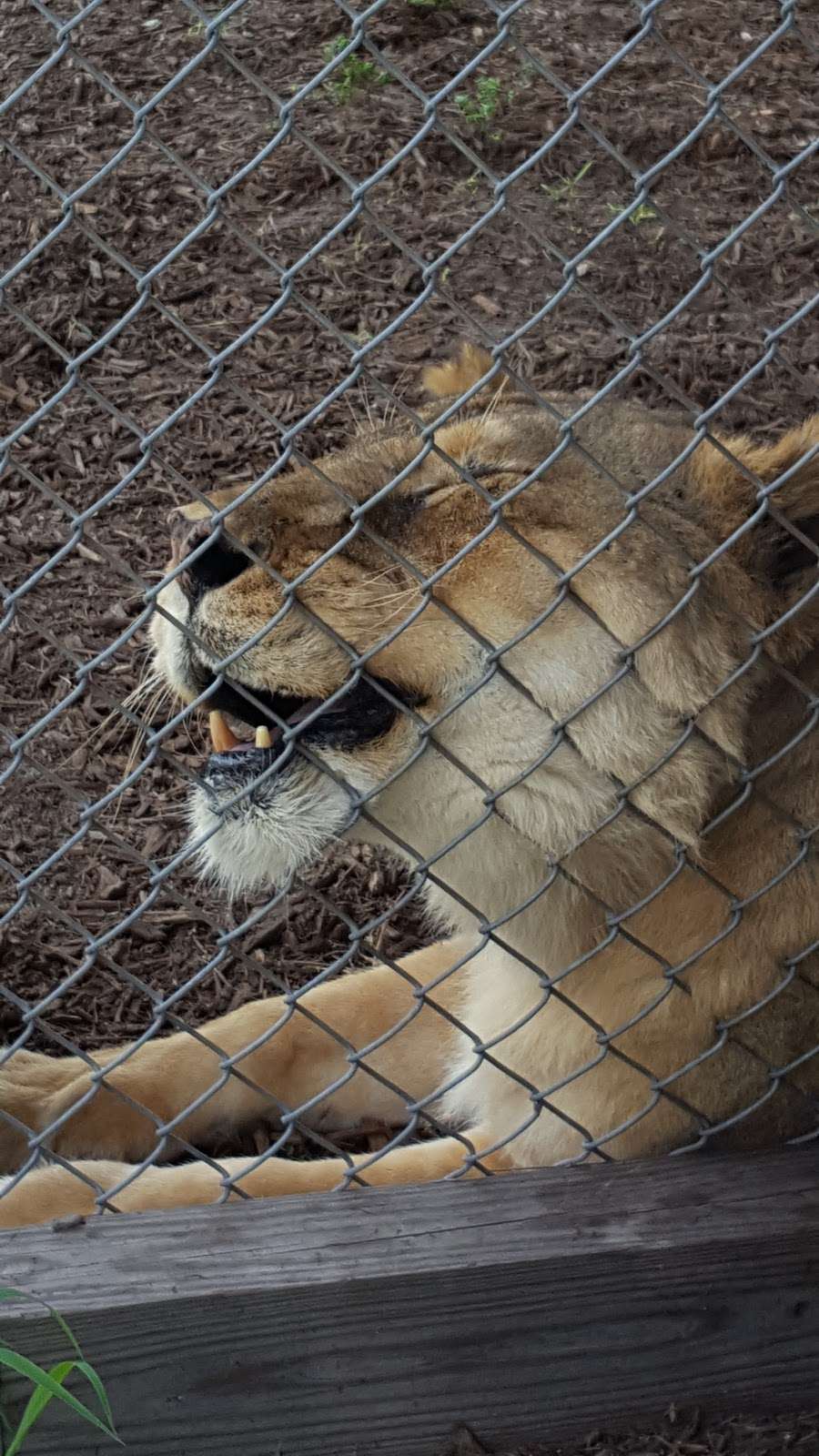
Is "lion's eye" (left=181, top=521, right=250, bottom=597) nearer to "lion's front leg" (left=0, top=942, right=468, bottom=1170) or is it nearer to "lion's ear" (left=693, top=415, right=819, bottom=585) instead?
"lion's ear" (left=693, top=415, right=819, bottom=585)

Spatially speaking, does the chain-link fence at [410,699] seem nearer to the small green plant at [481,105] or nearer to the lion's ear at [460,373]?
the lion's ear at [460,373]

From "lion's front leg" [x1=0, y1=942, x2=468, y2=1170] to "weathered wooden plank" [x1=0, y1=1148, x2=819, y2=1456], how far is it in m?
0.71

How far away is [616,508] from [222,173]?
3680mm

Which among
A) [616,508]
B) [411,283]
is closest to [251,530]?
[616,508]

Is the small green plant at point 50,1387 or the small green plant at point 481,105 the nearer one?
the small green plant at point 50,1387

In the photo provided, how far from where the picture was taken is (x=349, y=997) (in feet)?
11.1

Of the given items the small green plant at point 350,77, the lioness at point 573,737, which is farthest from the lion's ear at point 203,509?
the small green plant at point 350,77

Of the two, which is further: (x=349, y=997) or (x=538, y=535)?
(x=349, y=997)

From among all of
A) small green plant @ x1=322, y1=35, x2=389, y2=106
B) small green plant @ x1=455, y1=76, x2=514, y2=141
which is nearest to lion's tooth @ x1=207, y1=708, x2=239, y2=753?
small green plant @ x1=455, y1=76, x2=514, y2=141

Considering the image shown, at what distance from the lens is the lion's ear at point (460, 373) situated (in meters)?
2.96

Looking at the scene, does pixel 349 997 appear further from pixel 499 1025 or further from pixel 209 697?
pixel 209 697

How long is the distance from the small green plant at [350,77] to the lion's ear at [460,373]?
10.6 ft

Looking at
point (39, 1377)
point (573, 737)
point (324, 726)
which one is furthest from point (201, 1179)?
point (573, 737)

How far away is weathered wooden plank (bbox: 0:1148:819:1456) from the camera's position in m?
2.21
